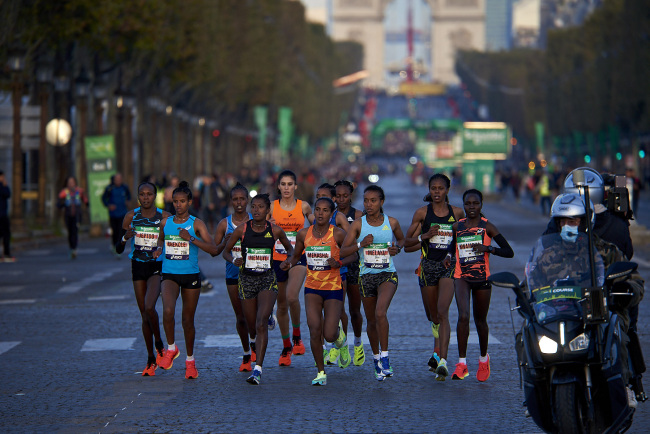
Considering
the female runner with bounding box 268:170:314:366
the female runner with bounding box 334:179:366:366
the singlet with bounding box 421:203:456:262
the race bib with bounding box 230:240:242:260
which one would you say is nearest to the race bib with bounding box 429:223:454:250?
the singlet with bounding box 421:203:456:262

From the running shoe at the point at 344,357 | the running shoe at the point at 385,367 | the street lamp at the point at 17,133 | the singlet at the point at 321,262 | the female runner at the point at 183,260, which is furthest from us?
the street lamp at the point at 17,133

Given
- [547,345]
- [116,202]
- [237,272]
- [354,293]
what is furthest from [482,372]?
[116,202]

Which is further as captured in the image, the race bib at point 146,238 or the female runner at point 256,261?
the race bib at point 146,238

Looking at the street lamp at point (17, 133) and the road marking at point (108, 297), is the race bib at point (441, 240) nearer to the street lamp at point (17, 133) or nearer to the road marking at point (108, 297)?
the road marking at point (108, 297)

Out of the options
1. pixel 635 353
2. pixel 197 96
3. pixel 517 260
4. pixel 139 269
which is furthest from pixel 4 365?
pixel 197 96

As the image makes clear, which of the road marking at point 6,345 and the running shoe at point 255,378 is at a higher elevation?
the running shoe at point 255,378

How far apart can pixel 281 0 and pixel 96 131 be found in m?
47.6

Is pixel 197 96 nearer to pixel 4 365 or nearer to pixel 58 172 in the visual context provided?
pixel 58 172

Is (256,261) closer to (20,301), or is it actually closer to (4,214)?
(20,301)

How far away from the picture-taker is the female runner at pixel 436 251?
11.8 metres

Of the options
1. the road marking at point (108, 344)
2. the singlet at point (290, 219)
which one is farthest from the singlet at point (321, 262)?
the road marking at point (108, 344)

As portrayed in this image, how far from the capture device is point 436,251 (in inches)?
470

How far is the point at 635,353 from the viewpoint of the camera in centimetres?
923

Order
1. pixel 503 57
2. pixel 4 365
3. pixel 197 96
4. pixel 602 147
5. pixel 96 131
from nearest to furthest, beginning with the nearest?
1. pixel 4 365
2. pixel 96 131
3. pixel 197 96
4. pixel 602 147
5. pixel 503 57
